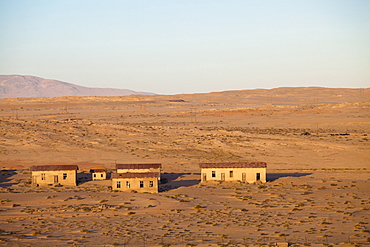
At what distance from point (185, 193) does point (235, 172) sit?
6.17m

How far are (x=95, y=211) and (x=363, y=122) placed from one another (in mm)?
74054

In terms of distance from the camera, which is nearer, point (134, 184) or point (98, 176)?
point (134, 184)

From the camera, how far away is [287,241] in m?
24.9

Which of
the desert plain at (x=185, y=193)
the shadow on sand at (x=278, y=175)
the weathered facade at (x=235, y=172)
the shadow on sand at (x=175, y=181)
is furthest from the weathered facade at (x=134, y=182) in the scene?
the shadow on sand at (x=278, y=175)

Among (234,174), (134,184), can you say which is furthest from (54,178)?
(234,174)

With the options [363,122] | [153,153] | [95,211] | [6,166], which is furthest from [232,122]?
[95,211]

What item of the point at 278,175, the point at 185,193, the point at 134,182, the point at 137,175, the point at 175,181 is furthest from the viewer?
the point at 278,175

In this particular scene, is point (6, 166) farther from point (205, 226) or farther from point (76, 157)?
point (205, 226)

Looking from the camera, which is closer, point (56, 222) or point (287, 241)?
point (287, 241)

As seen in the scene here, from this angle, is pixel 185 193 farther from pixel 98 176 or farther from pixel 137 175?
pixel 98 176

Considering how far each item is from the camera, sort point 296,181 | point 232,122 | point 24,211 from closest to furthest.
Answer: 1. point 24,211
2. point 296,181
3. point 232,122

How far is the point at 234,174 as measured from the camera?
42.6m

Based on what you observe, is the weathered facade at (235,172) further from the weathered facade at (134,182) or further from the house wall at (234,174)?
the weathered facade at (134,182)

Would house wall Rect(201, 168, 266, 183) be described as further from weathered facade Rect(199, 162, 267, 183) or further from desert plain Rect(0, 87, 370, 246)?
desert plain Rect(0, 87, 370, 246)
